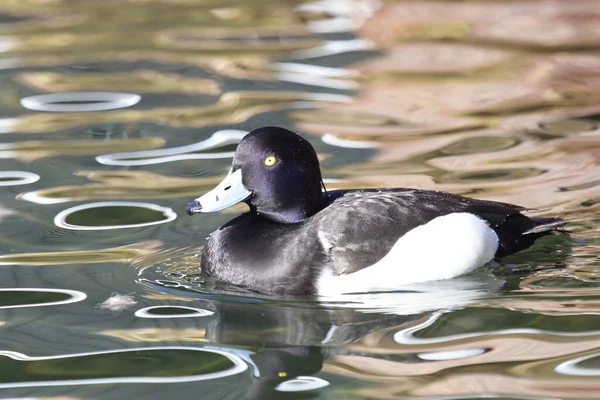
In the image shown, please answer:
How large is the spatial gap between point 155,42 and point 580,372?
8.74 meters

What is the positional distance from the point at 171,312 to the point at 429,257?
137 cm

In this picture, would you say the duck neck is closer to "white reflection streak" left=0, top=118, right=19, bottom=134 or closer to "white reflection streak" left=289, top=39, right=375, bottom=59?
"white reflection streak" left=0, top=118, right=19, bottom=134

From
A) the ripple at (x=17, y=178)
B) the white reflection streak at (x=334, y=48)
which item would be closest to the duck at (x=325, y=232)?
the ripple at (x=17, y=178)

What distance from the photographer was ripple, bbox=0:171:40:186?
323 inches

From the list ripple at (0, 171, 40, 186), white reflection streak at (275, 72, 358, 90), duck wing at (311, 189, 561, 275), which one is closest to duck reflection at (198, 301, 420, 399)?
duck wing at (311, 189, 561, 275)

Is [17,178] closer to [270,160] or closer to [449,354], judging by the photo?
[270,160]

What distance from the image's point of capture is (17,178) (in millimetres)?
8305

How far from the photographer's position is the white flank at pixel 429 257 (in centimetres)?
588

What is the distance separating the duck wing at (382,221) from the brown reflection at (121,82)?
4.79 m

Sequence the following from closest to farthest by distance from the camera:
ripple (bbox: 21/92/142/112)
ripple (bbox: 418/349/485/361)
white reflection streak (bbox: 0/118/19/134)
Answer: ripple (bbox: 418/349/485/361)
white reflection streak (bbox: 0/118/19/134)
ripple (bbox: 21/92/142/112)

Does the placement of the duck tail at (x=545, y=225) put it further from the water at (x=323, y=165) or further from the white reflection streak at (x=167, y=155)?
the white reflection streak at (x=167, y=155)

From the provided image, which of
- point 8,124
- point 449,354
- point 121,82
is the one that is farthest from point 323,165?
point 449,354

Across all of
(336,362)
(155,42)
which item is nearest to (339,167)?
(336,362)

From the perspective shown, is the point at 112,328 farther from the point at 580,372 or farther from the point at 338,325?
the point at 580,372
